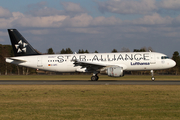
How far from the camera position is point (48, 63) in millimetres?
37656

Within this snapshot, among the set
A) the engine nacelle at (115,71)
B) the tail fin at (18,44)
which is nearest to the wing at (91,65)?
the engine nacelle at (115,71)

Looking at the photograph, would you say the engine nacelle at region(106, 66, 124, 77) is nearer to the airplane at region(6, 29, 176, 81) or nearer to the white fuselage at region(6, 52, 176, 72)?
the airplane at region(6, 29, 176, 81)

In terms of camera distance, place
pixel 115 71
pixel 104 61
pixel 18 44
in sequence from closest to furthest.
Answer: pixel 115 71 → pixel 104 61 → pixel 18 44

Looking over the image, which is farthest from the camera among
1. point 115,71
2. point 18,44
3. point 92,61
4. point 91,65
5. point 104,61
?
point 18,44

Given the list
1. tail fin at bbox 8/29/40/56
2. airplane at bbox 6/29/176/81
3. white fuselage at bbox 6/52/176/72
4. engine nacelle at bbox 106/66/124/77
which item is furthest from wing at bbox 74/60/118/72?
tail fin at bbox 8/29/40/56

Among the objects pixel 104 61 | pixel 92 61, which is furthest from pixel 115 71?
pixel 92 61

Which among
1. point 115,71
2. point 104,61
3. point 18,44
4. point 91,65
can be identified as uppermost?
point 18,44

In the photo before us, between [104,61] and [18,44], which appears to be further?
[18,44]

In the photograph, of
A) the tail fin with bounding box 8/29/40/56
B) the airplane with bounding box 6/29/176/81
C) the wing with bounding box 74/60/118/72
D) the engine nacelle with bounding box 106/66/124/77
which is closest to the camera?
the engine nacelle with bounding box 106/66/124/77

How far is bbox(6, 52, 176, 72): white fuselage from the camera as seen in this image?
35.0m

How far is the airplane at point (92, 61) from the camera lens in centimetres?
3491

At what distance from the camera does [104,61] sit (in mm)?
35625

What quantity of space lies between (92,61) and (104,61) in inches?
71.0

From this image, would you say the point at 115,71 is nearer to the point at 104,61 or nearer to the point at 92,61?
the point at 104,61
